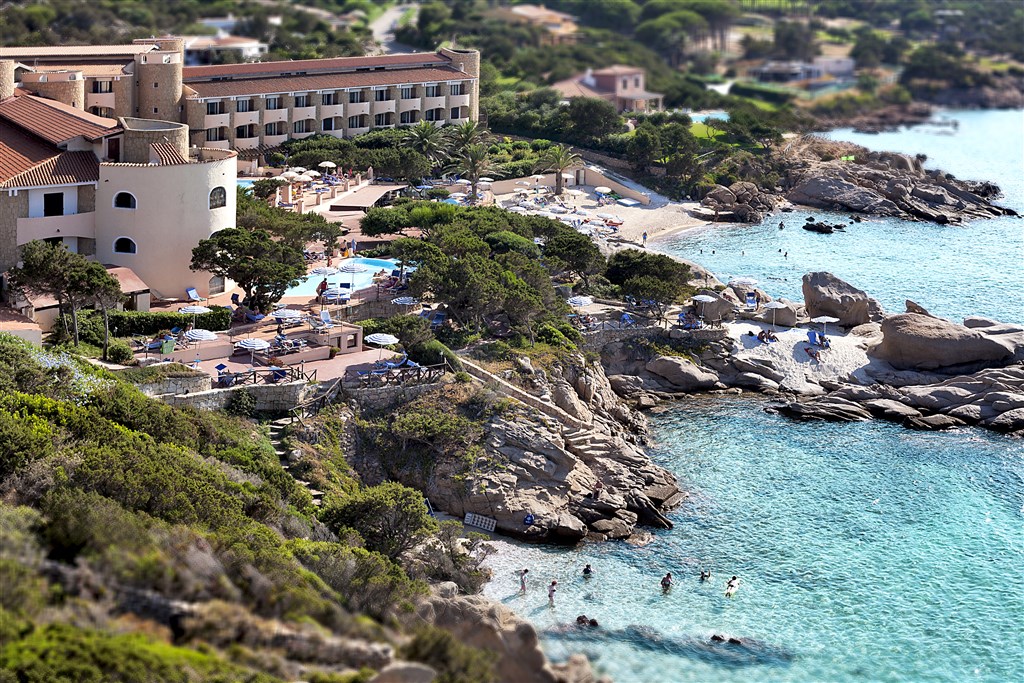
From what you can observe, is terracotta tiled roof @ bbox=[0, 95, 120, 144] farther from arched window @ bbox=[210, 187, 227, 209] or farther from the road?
the road

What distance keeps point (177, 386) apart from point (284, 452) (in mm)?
4453

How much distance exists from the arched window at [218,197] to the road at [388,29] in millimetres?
77365

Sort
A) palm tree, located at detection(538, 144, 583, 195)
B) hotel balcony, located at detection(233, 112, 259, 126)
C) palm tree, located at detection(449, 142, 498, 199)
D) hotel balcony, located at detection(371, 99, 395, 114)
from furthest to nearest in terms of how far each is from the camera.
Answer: hotel balcony, located at detection(371, 99, 395, 114) < palm tree, located at detection(538, 144, 583, 195) < hotel balcony, located at detection(233, 112, 259, 126) < palm tree, located at detection(449, 142, 498, 199)

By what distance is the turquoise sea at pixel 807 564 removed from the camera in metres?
38.9

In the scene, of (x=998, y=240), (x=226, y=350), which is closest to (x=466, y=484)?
(x=226, y=350)

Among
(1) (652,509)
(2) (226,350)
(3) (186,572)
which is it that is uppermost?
(3) (186,572)

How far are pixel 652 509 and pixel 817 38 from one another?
6086 inches

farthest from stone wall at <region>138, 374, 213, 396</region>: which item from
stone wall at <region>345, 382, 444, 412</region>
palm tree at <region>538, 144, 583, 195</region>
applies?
palm tree at <region>538, 144, 583, 195</region>

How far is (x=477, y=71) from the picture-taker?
107 m

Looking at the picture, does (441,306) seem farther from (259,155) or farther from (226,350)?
(259,155)

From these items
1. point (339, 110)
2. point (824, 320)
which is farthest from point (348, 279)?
point (339, 110)

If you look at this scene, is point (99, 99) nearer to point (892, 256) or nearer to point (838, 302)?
point (838, 302)

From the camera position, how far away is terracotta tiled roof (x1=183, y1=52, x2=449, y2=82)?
93438 mm

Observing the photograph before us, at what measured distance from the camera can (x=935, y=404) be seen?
59.3 meters
